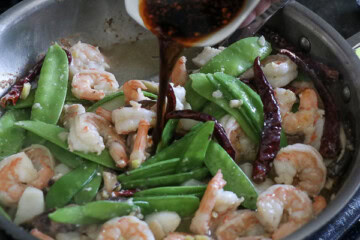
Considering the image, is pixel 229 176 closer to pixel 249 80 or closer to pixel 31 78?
pixel 249 80

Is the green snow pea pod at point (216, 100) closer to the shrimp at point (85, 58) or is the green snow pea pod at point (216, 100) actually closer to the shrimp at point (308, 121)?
the shrimp at point (308, 121)

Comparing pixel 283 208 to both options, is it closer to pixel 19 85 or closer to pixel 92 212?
pixel 92 212

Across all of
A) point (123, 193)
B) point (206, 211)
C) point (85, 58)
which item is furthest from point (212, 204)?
point (85, 58)

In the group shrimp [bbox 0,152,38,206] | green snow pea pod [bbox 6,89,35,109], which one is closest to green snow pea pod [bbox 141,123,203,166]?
shrimp [bbox 0,152,38,206]

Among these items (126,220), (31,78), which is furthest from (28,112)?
(126,220)

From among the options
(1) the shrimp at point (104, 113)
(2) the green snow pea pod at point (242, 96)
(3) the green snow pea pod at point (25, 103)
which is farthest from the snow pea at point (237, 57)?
(3) the green snow pea pod at point (25, 103)

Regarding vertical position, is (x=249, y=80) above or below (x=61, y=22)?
below

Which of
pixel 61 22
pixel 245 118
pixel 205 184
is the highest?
pixel 61 22

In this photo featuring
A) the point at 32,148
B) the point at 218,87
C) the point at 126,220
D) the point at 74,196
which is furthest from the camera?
the point at 218,87
